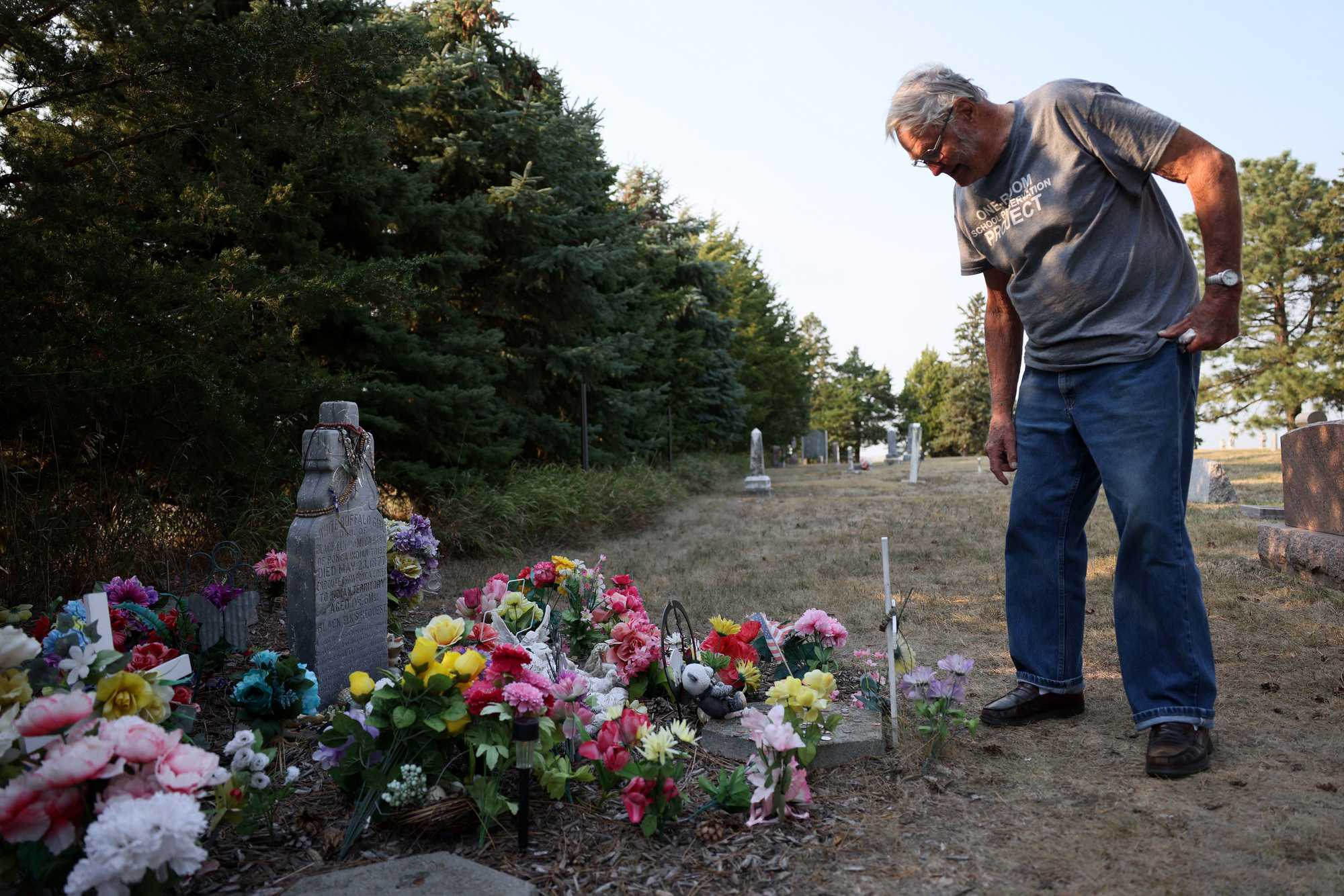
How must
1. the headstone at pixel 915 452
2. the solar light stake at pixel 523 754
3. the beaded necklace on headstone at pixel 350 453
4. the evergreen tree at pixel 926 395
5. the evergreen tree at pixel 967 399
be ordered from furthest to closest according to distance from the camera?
the evergreen tree at pixel 926 395
the evergreen tree at pixel 967 399
the headstone at pixel 915 452
the beaded necklace on headstone at pixel 350 453
the solar light stake at pixel 523 754

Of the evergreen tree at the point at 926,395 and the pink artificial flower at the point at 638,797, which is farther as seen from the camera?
the evergreen tree at the point at 926,395

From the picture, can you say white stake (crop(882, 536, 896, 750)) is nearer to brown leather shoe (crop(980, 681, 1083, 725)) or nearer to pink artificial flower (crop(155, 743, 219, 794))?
brown leather shoe (crop(980, 681, 1083, 725))

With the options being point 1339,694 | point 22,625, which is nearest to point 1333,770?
point 1339,694

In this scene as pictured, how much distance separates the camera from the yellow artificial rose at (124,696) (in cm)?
190

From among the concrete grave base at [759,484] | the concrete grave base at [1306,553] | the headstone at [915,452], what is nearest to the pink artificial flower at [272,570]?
the concrete grave base at [1306,553]

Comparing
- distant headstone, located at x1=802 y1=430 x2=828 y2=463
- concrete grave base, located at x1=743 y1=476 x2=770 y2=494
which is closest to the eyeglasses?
concrete grave base, located at x1=743 y1=476 x2=770 y2=494

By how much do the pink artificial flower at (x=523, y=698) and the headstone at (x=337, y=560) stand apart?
1.41 m

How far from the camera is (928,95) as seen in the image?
2.86m

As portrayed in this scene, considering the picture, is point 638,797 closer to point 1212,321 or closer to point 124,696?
point 124,696

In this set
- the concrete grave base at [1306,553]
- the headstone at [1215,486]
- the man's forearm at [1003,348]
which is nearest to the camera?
the man's forearm at [1003,348]

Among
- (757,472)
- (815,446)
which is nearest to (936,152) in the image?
(757,472)

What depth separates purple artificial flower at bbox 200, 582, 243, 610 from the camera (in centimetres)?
333

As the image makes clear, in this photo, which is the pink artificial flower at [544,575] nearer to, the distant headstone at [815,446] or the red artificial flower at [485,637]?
the red artificial flower at [485,637]

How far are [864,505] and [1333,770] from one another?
387 inches
